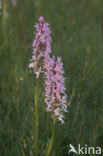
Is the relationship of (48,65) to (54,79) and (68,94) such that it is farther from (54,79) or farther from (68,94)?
(68,94)

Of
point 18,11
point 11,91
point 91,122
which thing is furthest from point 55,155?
point 18,11

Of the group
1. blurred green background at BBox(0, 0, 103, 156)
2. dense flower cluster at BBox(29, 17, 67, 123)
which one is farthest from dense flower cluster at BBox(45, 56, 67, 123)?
blurred green background at BBox(0, 0, 103, 156)

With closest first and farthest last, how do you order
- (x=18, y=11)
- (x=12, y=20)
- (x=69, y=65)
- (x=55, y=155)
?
(x=55, y=155)
(x=69, y=65)
(x=12, y=20)
(x=18, y=11)

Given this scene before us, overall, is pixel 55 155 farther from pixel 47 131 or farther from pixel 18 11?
pixel 18 11

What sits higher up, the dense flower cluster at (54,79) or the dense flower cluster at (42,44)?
the dense flower cluster at (42,44)

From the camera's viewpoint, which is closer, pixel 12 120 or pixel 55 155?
pixel 55 155

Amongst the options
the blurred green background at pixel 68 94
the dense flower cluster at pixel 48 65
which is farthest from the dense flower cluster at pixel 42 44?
the blurred green background at pixel 68 94

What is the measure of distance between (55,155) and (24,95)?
3.10ft

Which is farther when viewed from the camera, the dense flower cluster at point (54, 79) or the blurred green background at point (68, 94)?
the blurred green background at point (68, 94)

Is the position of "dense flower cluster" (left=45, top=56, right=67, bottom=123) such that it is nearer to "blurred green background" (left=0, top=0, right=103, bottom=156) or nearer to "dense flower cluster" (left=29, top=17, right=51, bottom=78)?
"dense flower cluster" (left=29, top=17, right=51, bottom=78)

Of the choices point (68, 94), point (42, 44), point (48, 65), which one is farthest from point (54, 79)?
point (68, 94)

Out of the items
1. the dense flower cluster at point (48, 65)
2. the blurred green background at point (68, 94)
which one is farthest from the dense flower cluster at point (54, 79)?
the blurred green background at point (68, 94)

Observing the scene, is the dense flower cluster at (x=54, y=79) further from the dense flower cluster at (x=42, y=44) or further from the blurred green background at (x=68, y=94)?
the blurred green background at (x=68, y=94)

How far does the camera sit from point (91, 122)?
8.44 feet
